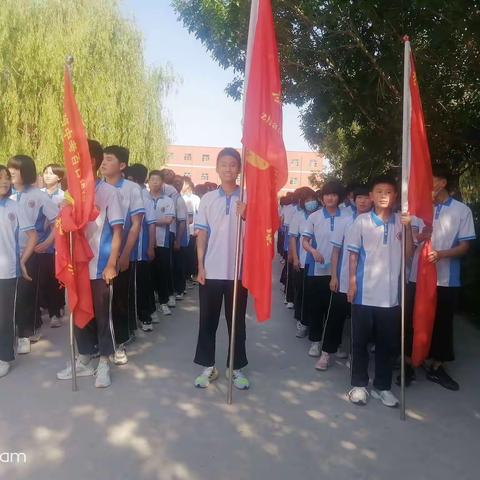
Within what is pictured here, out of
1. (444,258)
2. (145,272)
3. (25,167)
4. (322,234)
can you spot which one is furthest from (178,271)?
(444,258)

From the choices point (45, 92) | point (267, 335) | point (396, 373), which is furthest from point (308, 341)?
point (45, 92)

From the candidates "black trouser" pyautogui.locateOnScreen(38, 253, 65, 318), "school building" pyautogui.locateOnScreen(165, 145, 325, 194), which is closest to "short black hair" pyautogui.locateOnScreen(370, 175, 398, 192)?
"black trouser" pyautogui.locateOnScreen(38, 253, 65, 318)

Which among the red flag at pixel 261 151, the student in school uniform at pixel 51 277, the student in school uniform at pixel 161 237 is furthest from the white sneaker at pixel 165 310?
the red flag at pixel 261 151

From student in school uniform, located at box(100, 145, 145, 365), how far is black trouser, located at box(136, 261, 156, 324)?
3.10 ft

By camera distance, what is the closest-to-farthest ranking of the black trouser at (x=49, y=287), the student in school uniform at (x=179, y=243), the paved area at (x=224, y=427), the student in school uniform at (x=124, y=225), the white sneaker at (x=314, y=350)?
the paved area at (x=224, y=427) → the student in school uniform at (x=124, y=225) → the white sneaker at (x=314, y=350) → the black trouser at (x=49, y=287) → the student in school uniform at (x=179, y=243)

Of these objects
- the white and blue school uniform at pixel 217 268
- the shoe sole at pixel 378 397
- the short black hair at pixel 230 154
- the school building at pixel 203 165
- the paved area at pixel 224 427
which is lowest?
the paved area at pixel 224 427

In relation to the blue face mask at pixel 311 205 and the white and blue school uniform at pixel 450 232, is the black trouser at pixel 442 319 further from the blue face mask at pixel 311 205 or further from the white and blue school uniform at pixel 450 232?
the blue face mask at pixel 311 205

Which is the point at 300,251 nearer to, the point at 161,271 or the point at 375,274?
the point at 161,271

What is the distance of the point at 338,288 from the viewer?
461 centimetres

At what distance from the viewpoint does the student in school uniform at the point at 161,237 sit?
21.6 feet

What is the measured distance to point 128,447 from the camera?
3037mm

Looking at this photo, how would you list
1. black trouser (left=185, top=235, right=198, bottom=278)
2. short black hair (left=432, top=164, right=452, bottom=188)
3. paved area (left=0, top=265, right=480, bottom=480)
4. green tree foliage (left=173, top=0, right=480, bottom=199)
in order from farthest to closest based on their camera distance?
black trouser (left=185, top=235, right=198, bottom=278) → green tree foliage (left=173, top=0, right=480, bottom=199) → short black hair (left=432, top=164, right=452, bottom=188) → paved area (left=0, top=265, right=480, bottom=480)

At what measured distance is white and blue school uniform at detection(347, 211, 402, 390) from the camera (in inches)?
150

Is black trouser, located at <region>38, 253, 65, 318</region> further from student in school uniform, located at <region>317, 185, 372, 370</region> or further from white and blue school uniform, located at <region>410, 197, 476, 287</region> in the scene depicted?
white and blue school uniform, located at <region>410, 197, 476, 287</region>
